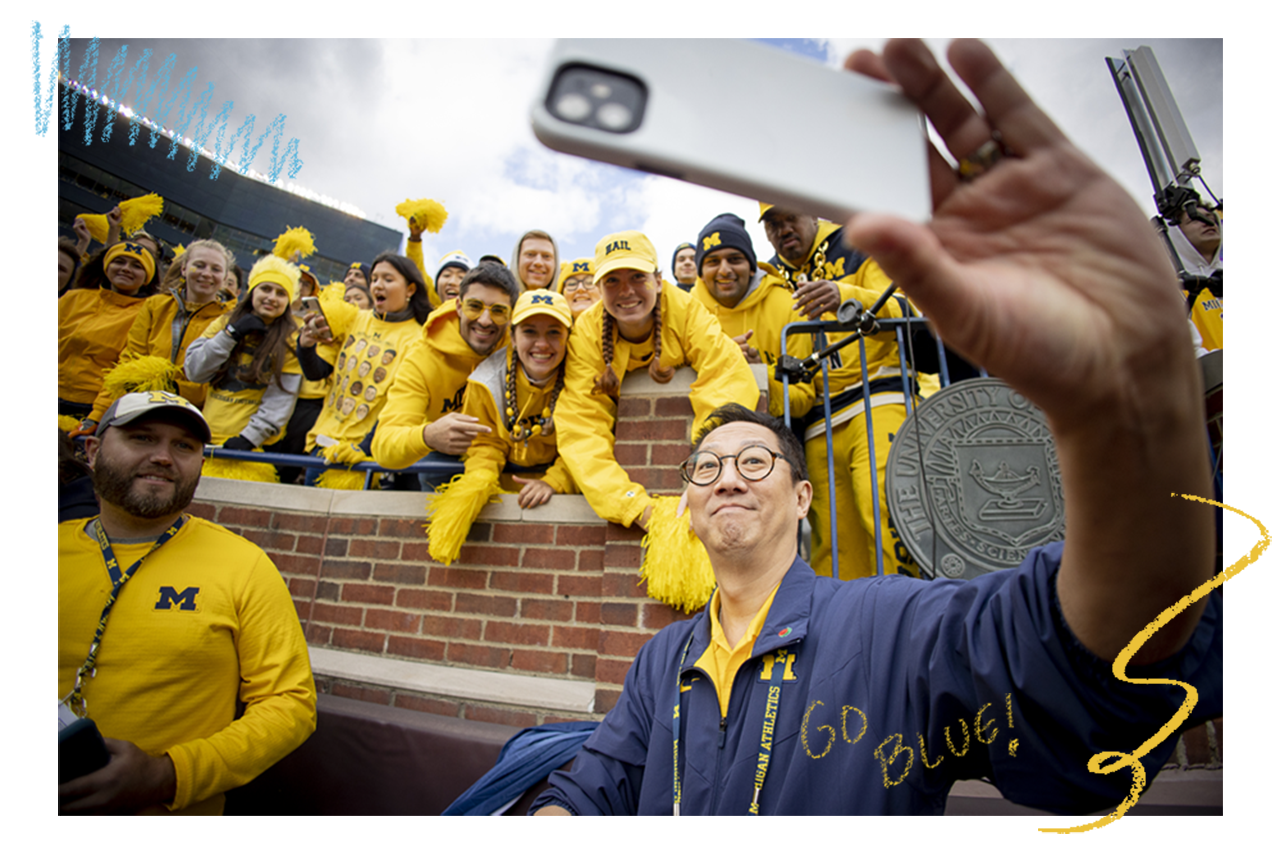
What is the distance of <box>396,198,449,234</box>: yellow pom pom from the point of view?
3.45 m

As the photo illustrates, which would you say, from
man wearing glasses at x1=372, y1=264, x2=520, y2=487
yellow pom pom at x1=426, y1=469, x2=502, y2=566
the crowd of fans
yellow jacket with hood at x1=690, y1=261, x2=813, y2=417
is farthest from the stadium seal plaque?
man wearing glasses at x1=372, y1=264, x2=520, y2=487

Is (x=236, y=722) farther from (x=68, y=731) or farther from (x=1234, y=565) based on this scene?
(x=1234, y=565)

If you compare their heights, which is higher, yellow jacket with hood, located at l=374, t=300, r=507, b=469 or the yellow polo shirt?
yellow jacket with hood, located at l=374, t=300, r=507, b=469

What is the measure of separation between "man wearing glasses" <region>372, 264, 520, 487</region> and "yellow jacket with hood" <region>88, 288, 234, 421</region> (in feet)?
2.57

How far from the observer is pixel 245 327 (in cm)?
289

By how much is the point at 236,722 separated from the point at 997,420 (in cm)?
225

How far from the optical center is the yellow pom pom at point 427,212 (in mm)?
3449

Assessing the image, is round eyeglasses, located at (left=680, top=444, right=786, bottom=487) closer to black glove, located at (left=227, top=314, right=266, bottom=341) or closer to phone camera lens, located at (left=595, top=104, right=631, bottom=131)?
A: phone camera lens, located at (left=595, top=104, right=631, bottom=131)

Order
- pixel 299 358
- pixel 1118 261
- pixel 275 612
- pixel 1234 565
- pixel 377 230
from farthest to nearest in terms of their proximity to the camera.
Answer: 1. pixel 377 230
2. pixel 299 358
3. pixel 275 612
4. pixel 1234 565
5. pixel 1118 261

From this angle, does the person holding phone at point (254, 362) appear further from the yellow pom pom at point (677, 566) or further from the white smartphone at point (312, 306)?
the yellow pom pom at point (677, 566)

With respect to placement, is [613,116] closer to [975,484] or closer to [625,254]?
[975,484]

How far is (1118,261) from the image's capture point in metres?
0.53

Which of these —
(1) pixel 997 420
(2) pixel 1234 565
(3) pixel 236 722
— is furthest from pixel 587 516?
(2) pixel 1234 565

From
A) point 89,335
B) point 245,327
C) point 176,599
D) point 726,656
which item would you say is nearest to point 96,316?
point 89,335
